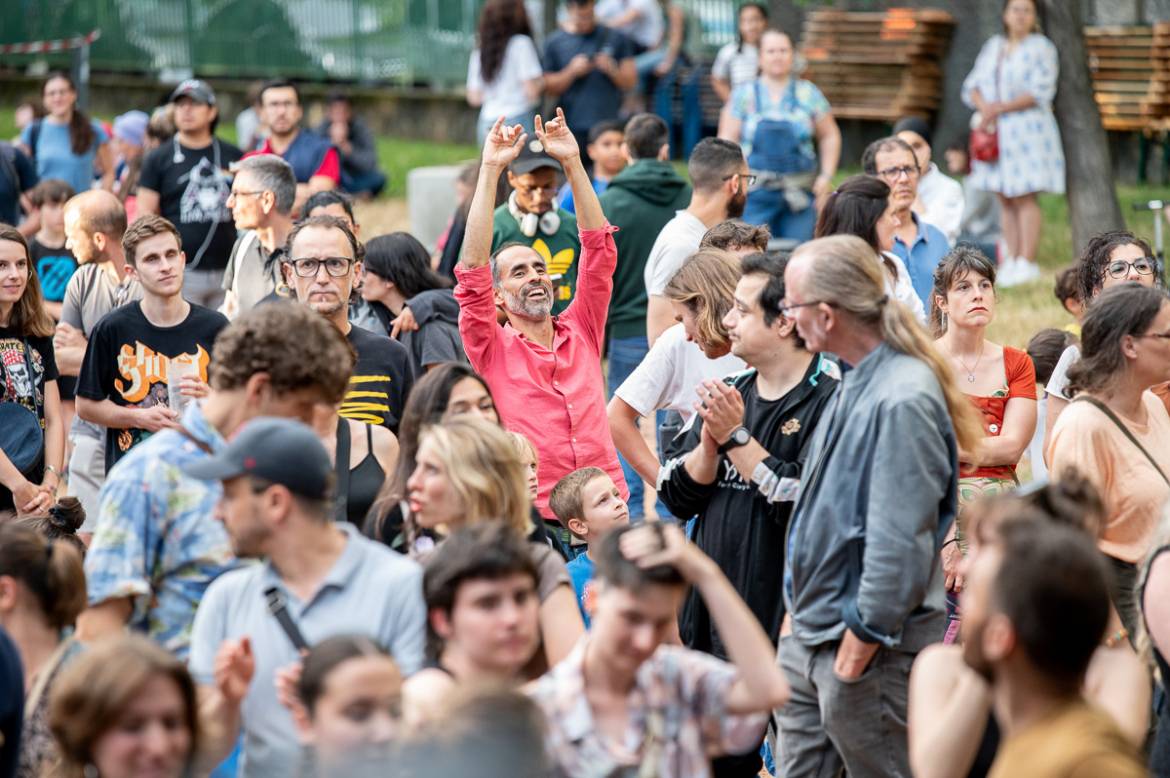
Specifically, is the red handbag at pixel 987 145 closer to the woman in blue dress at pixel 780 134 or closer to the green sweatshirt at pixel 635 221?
the woman in blue dress at pixel 780 134

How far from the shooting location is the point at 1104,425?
5391 mm

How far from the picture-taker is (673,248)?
8.06m

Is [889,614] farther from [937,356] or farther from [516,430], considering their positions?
[516,430]

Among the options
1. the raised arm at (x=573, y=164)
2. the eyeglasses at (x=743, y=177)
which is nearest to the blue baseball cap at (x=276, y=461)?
the raised arm at (x=573, y=164)

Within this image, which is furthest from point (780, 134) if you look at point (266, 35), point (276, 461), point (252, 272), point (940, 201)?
point (266, 35)

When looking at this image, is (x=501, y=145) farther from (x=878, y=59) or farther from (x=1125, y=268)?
(x=878, y=59)

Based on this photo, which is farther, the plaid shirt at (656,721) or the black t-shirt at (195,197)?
the black t-shirt at (195,197)

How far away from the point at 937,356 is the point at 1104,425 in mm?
878

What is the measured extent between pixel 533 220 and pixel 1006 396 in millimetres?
3103

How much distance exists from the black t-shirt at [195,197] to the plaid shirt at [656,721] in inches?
274

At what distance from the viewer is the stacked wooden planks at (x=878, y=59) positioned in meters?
19.8

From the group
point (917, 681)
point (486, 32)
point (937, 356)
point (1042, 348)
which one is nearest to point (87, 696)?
point (917, 681)

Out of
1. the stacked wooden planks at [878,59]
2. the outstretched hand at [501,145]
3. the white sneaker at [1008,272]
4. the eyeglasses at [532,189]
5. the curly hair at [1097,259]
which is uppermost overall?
the outstretched hand at [501,145]

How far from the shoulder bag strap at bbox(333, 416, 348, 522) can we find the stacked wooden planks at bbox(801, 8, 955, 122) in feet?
50.1
